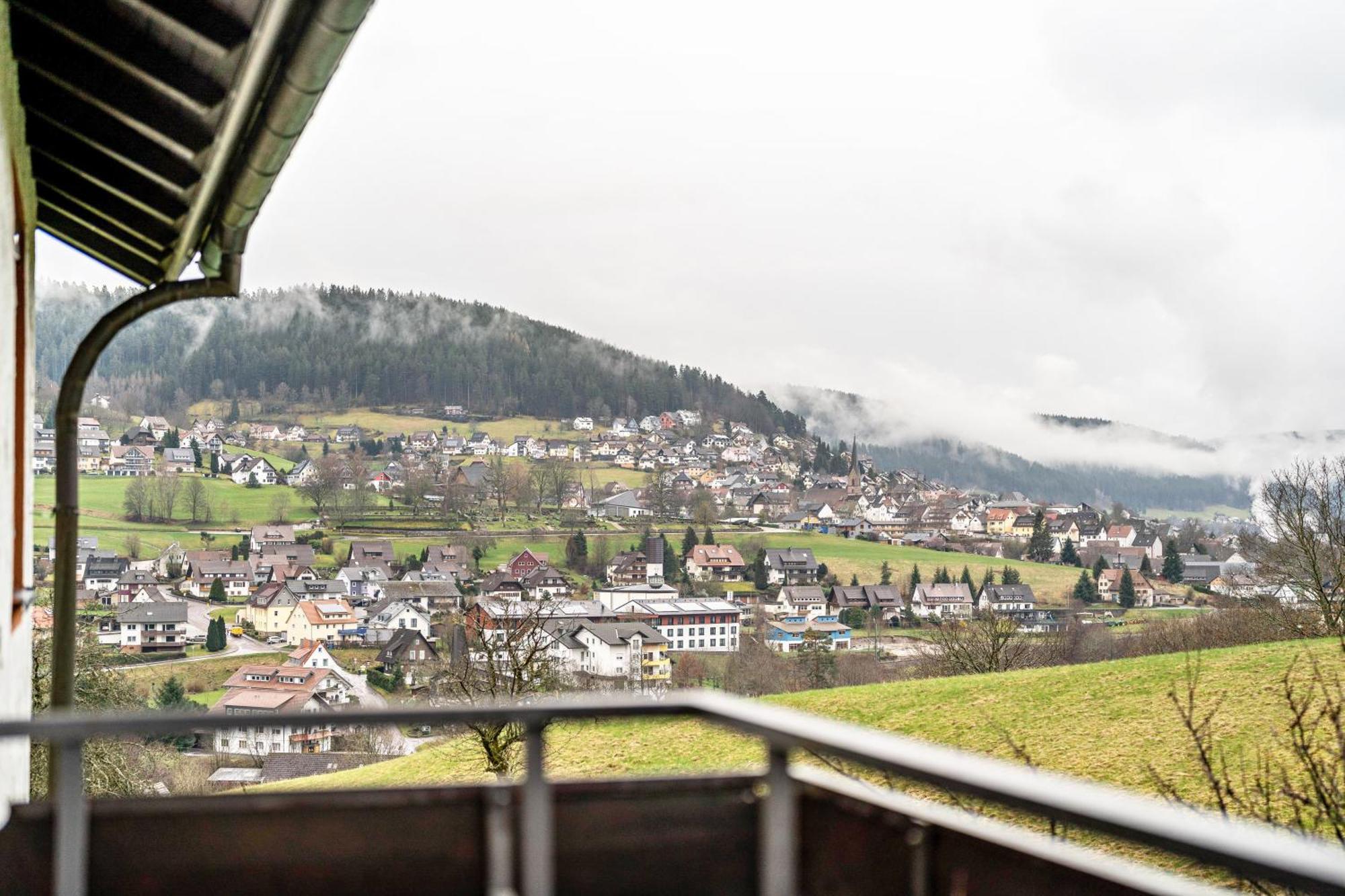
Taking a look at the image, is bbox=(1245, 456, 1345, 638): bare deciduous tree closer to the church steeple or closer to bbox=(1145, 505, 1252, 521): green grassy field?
the church steeple

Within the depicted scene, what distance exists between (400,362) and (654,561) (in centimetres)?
5192

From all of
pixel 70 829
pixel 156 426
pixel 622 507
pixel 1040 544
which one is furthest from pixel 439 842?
pixel 1040 544

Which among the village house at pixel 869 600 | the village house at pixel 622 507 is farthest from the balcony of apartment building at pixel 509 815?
the village house at pixel 622 507

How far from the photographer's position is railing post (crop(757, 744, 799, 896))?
195cm

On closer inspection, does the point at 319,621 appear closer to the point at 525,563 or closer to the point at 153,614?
the point at 153,614

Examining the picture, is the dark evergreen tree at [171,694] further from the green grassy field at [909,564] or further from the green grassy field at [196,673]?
the green grassy field at [909,564]

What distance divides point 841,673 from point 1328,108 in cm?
3940

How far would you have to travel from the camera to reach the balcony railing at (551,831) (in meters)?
1.81

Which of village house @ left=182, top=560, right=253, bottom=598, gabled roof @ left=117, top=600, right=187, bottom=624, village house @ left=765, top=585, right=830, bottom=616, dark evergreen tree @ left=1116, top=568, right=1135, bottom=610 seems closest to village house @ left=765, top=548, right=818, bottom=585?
village house @ left=765, top=585, right=830, bottom=616

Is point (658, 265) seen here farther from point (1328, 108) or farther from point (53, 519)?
point (53, 519)

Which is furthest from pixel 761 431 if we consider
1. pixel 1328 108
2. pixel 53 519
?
pixel 53 519

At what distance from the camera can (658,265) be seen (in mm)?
171000

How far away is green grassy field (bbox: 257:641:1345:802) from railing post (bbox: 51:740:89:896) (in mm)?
8590

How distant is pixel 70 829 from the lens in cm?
195
